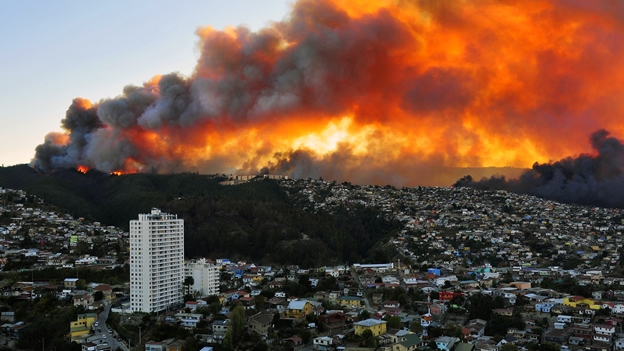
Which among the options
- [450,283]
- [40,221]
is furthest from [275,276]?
[40,221]

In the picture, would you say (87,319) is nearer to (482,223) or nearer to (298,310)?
(298,310)

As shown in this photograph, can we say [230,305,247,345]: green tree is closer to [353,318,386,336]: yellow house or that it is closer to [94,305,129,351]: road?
[94,305,129,351]: road

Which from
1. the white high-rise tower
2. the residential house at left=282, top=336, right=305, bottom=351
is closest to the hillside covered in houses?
the residential house at left=282, top=336, right=305, bottom=351

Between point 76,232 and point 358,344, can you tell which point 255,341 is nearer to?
point 358,344

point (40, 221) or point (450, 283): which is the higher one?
point (40, 221)

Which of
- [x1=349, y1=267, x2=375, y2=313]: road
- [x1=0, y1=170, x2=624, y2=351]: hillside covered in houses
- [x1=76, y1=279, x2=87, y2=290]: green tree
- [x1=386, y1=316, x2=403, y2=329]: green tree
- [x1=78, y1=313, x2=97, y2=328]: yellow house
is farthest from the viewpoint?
[x1=76, y1=279, x2=87, y2=290]: green tree

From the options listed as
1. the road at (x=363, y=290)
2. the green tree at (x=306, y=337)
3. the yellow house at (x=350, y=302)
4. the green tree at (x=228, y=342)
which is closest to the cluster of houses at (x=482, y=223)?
the road at (x=363, y=290)

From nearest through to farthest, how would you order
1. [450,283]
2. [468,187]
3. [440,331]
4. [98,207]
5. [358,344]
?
[358,344]
[440,331]
[450,283]
[98,207]
[468,187]
